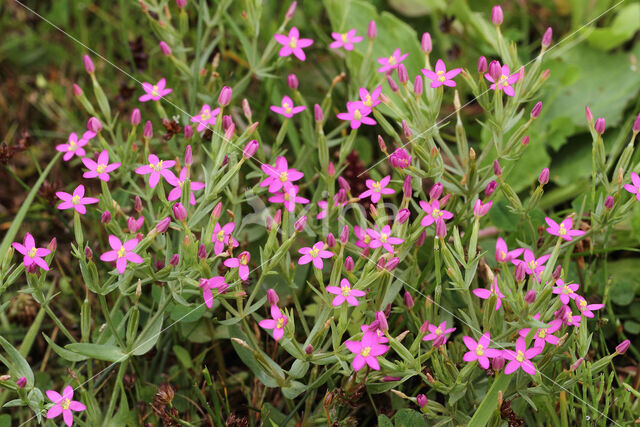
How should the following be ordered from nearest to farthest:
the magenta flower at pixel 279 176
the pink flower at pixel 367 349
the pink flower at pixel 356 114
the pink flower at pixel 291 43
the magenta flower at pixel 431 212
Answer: the pink flower at pixel 367 349 < the magenta flower at pixel 431 212 < the magenta flower at pixel 279 176 < the pink flower at pixel 356 114 < the pink flower at pixel 291 43

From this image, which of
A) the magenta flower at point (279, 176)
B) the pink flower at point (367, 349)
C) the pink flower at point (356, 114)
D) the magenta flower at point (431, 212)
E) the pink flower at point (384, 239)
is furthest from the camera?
the pink flower at point (356, 114)

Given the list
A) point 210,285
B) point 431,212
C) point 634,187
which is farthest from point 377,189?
point 634,187

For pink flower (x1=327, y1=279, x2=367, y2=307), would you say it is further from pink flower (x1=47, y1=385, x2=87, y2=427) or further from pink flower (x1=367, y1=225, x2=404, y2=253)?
pink flower (x1=47, y1=385, x2=87, y2=427)

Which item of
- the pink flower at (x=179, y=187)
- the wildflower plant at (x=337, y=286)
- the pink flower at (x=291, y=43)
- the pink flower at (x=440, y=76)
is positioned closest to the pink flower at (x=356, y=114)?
the wildflower plant at (x=337, y=286)

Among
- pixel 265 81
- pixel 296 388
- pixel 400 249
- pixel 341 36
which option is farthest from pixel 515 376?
pixel 265 81

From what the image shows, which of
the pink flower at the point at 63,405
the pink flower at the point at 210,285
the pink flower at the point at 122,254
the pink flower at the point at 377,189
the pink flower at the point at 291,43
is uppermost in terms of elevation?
the pink flower at the point at 291,43

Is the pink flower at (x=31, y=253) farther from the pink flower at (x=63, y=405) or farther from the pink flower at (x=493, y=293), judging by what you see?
the pink flower at (x=493, y=293)

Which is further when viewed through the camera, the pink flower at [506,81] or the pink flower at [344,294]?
the pink flower at [506,81]

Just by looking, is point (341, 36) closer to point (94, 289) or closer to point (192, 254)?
point (192, 254)
